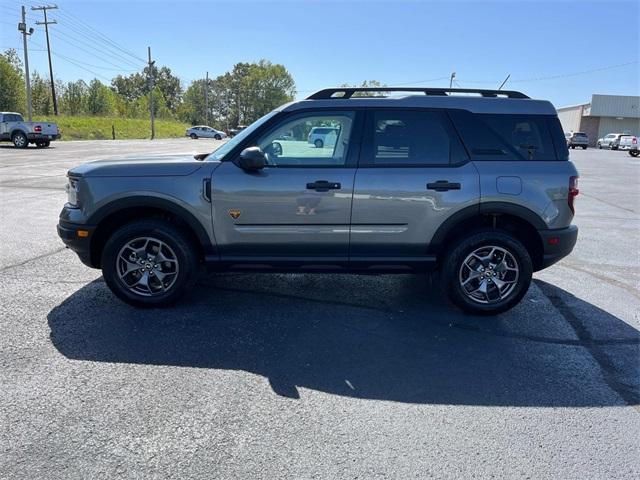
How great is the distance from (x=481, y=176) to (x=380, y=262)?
1175 millimetres

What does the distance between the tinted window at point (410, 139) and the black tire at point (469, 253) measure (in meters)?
0.76

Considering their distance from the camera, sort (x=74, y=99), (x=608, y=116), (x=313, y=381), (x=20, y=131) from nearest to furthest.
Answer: (x=313, y=381), (x=20, y=131), (x=74, y=99), (x=608, y=116)

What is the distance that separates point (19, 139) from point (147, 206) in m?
26.4

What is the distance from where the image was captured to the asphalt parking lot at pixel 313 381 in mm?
2539

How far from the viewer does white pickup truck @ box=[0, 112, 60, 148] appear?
83.3 ft

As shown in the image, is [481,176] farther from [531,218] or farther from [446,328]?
[446,328]

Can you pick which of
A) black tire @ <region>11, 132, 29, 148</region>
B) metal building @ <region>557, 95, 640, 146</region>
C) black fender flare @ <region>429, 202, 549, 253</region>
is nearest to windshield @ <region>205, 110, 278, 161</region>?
black fender flare @ <region>429, 202, 549, 253</region>

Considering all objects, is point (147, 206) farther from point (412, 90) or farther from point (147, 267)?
point (412, 90)

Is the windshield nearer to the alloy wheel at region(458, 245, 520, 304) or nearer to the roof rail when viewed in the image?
the roof rail

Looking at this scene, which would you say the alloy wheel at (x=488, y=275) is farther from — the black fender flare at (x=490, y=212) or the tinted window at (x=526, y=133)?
the tinted window at (x=526, y=133)

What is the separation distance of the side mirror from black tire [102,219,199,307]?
905mm

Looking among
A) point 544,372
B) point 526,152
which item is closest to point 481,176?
point 526,152

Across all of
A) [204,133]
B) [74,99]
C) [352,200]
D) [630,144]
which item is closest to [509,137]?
[352,200]

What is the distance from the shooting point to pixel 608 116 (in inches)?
2410
